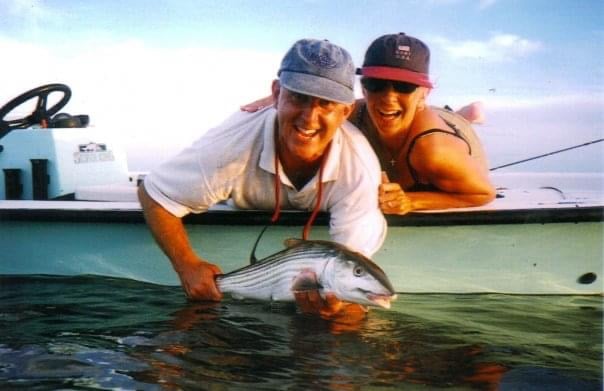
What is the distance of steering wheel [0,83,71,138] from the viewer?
6.16 m

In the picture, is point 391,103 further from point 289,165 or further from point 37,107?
point 37,107

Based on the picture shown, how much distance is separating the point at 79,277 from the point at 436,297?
8.28 ft

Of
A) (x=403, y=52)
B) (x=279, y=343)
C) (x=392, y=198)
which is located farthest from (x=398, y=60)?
(x=279, y=343)

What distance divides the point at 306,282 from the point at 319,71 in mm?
1097

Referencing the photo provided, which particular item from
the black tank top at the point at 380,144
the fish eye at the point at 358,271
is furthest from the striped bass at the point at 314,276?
the black tank top at the point at 380,144

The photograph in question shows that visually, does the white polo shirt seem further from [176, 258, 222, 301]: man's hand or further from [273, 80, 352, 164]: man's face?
[176, 258, 222, 301]: man's hand

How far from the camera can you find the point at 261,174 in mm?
4430

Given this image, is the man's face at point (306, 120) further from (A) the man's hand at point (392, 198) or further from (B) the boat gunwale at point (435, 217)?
(B) the boat gunwale at point (435, 217)

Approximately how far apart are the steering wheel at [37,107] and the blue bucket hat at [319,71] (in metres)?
3.08

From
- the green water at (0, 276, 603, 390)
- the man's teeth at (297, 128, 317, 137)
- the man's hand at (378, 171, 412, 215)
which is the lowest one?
the green water at (0, 276, 603, 390)

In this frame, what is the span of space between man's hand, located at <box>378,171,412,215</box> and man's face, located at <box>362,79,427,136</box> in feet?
1.13

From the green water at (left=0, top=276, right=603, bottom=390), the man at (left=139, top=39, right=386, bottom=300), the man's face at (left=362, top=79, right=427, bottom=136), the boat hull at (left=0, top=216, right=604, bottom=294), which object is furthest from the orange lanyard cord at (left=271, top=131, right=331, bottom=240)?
the man's face at (left=362, top=79, right=427, bottom=136)

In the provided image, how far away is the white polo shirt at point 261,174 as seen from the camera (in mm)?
4223

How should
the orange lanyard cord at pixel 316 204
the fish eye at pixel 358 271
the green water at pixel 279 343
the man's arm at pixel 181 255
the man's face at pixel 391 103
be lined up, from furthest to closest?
the man's face at pixel 391 103, the man's arm at pixel 181 255, the orange lanyard cord at pixel 316 204, the fish eye at pixel 358 271, the green water at pixel 279 343
